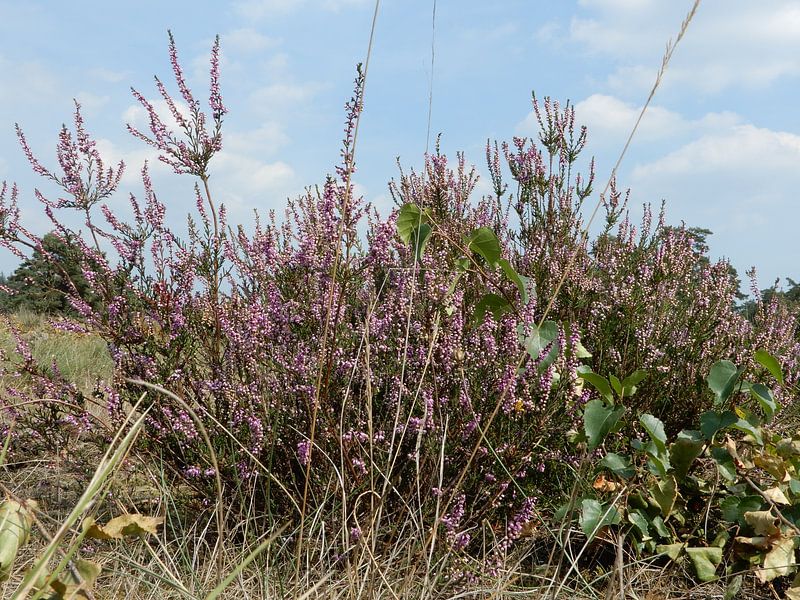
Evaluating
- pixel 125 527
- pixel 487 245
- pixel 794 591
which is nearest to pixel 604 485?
pixel 794 591

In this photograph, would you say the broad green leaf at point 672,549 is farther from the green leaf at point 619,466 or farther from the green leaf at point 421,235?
the green leaf at point 421,235

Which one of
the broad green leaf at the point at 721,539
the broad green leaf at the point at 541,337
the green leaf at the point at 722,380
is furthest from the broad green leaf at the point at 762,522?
the broad green leaf at the point at 541,337

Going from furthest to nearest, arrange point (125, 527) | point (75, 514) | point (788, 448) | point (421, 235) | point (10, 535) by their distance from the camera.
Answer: point (788, 448) < point (421, 235) < point (125, 527) < point (10, 535) < point (75, 514)

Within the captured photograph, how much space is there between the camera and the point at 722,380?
7.85 ft

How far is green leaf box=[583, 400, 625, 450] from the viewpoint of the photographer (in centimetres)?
219

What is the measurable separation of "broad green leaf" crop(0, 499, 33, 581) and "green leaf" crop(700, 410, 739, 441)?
2.05 metres

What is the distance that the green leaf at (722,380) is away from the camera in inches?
93.2

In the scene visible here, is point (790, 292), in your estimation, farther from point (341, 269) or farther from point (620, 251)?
point (341, 269)

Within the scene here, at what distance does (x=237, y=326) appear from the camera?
283 cm

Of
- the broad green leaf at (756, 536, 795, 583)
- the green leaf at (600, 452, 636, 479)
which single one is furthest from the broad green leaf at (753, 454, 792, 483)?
the green leaf at (600, 452, 636, 479)

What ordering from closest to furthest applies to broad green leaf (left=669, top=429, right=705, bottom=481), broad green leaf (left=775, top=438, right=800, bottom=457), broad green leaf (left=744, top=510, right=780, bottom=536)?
1. broad green leaf (left=744, top=510, right=780, bottom=536)
2. broad green leaf (left=669, top=429, right=705, bottom=481)
3. broad green leaf (left=775, top=438, right=800, bottom=457)

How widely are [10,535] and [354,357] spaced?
4.51ft

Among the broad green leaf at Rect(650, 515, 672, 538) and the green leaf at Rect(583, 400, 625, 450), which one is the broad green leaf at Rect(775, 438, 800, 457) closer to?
the broad green leaf at Rect(650, 515, 672, 538)

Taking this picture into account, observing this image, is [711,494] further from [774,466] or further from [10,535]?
[10,535]
